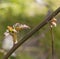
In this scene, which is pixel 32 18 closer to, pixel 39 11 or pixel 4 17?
pixel 39 11

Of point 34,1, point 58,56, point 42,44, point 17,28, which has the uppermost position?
point 34,1

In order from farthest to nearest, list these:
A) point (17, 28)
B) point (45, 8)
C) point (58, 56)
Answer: point (45, 8) < point (58, 56) < point (17, 28)

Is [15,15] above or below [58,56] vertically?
above

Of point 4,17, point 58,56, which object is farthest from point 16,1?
point 58,56

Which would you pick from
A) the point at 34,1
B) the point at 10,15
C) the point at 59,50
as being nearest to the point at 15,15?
the point at 10,15

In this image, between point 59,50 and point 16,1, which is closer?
point 59,50

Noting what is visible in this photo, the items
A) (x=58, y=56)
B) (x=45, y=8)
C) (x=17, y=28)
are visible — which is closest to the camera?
(x=17, y=28)

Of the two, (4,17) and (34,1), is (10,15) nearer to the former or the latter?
(4,17)

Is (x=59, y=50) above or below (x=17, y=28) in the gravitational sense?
above

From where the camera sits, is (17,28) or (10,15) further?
(10,15)
